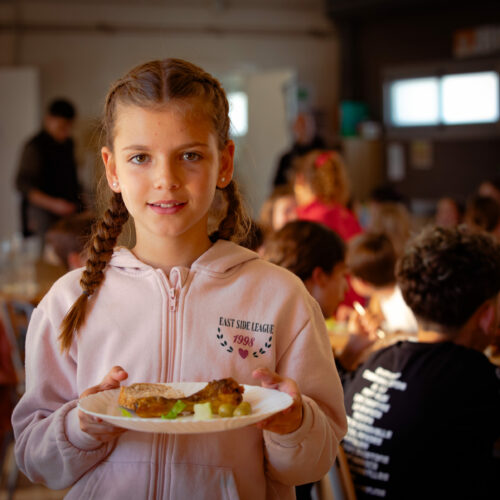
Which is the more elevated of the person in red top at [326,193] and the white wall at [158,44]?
the white wall at [158,44]

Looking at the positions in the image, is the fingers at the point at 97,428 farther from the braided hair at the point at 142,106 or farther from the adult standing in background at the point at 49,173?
the adult standing in background at the point at 49,173

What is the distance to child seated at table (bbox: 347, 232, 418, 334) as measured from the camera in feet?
9.93

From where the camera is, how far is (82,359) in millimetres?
1218

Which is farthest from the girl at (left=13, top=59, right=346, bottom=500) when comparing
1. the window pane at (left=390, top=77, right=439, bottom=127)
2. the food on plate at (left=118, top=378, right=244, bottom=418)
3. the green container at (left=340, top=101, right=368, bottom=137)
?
the green container at (left=340, top=101, right=368, bottom=137)

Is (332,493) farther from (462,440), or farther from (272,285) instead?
(272,285)

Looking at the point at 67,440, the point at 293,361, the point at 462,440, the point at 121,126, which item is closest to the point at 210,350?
the point at 293,361

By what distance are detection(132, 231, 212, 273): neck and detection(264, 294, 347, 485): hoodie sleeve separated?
0.80ft

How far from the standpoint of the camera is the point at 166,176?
115cm

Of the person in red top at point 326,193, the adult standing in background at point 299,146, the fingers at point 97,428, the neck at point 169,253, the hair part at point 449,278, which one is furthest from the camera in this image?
the adult standing in background at point 299,146

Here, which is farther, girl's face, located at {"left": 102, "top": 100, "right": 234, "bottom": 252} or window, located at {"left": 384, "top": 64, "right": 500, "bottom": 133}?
window, located at {"left": 384, "top": 64, "right": 500, "bottom": 133}

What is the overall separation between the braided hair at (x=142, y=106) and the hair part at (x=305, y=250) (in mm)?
738

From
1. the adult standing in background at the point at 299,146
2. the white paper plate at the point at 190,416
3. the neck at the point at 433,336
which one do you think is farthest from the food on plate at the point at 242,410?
the adult standing in background at the point at 299,146

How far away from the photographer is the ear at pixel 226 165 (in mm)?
1285

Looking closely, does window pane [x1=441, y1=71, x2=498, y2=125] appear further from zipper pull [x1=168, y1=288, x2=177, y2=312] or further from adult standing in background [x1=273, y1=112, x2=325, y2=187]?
zipper pull [x1=168, y1=288, x2=177, y2=312]
